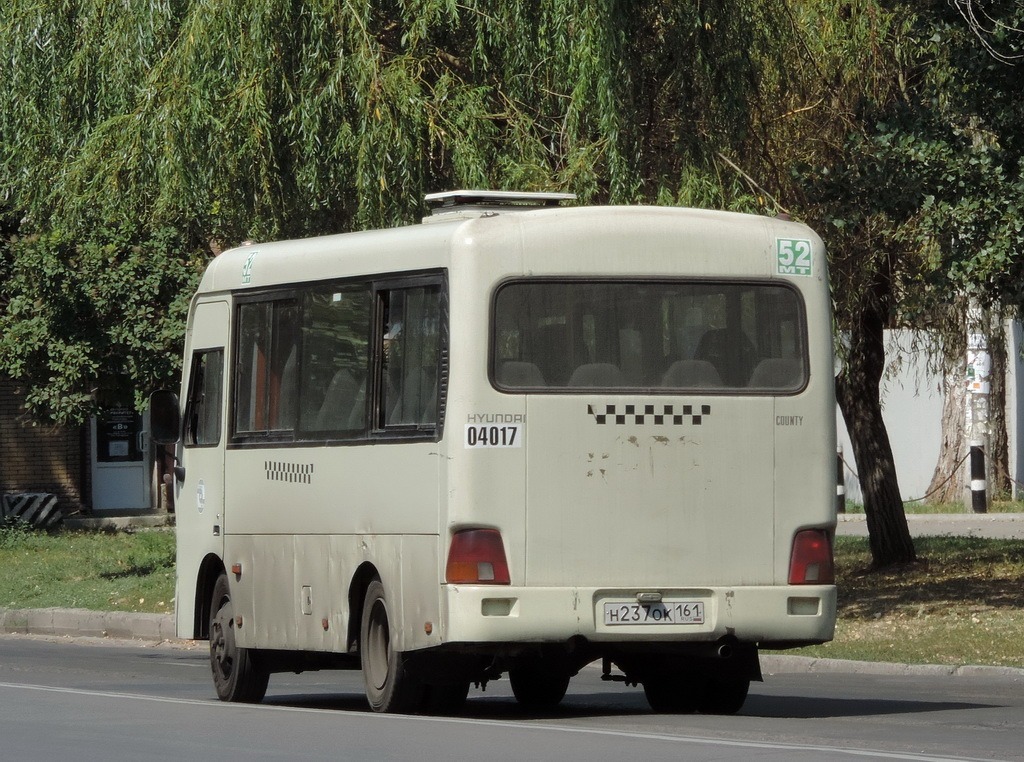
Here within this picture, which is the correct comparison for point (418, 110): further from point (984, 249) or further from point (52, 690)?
point (52, 690)

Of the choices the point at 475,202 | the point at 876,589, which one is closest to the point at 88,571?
the point at 876,589

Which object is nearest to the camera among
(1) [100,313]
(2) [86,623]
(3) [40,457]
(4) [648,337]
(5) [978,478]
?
(4) [648,337]

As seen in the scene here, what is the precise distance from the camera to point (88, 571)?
24.1 m

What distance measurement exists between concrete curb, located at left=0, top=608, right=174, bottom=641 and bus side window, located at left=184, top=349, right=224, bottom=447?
658 cm

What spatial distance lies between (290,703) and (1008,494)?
2306 cm

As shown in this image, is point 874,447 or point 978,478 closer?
point 874,447

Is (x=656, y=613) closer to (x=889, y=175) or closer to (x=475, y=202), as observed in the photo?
(x=475, y=202)

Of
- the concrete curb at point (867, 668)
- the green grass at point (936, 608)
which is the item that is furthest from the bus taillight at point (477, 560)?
the green grass at point (936, 608)

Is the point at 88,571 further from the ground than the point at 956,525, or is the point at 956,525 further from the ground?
the point at 956,525

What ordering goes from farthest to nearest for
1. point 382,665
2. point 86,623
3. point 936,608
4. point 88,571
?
point 88,571 < point 86,623 < point 936,608 < point 382,665

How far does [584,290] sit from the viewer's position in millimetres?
11055

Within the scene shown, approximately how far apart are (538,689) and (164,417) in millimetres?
3170

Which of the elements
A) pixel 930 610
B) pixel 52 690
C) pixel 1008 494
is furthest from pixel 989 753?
pixel 1008 494

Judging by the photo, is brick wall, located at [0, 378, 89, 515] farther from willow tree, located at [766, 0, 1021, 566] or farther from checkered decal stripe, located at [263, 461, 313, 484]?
checkered decal stripe, located at [263, 461, 313, 484]
